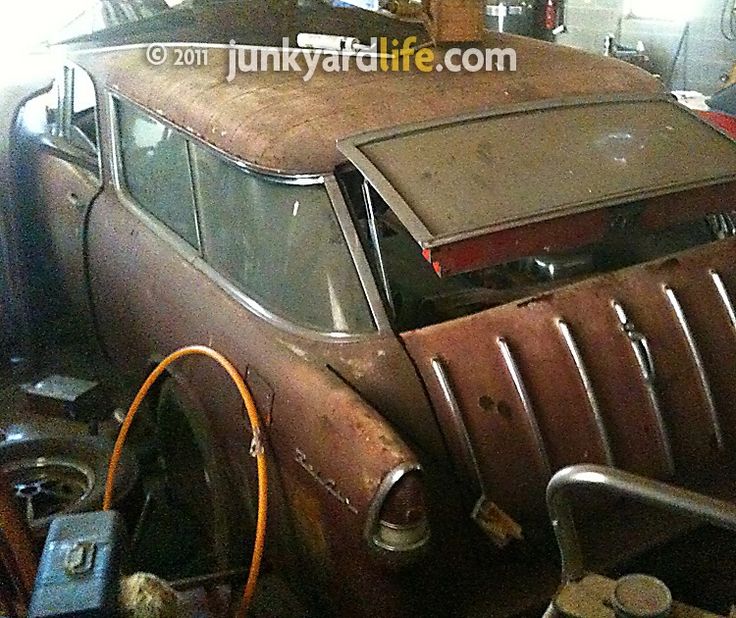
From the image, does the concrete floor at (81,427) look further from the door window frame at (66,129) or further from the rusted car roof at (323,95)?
the rusted car roof at (323,95)

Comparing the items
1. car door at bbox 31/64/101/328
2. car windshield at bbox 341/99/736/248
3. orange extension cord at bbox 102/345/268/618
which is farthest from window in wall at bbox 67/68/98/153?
car windshield at bbox 341/99/736/248

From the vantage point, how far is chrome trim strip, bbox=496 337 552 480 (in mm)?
2082

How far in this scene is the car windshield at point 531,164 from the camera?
2135 millimetres

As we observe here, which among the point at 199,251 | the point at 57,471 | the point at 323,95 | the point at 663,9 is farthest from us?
the point at 663,9

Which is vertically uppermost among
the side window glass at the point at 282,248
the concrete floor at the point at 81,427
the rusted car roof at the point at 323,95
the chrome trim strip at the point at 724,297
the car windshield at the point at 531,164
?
the rusted car roof at the point at 323,95

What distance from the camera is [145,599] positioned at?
167cm

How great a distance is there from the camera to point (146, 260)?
2822mm

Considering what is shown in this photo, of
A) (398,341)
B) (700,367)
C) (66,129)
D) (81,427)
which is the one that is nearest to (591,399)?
(700,367)

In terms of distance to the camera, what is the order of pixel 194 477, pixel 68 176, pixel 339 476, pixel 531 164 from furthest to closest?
1. pixel 68 176
2. pixel 194 477
3. pixel 531 164
4. pixel 339 476

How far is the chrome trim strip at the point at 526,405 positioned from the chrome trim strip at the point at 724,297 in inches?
26.3

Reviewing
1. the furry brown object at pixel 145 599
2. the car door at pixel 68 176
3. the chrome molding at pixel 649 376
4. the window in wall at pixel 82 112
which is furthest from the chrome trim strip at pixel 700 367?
the window in wall at pixel 82 112

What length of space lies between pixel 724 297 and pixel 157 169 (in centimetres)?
176

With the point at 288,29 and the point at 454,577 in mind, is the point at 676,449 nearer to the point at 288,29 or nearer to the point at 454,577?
the point at 454,577

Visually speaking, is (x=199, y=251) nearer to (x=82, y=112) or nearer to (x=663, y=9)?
(x=82, y=112)
